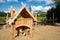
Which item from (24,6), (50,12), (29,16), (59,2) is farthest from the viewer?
(50,12)

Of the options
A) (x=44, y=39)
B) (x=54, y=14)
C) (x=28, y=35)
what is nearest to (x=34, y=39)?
(x=44, y=39)

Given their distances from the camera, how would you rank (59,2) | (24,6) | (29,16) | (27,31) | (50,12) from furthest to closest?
(50,12)
(59,2)
(27,31)
(29,16)
(24,6)

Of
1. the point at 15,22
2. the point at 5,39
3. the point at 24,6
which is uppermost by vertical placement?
the point at 24,6

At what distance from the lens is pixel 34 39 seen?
11117mm

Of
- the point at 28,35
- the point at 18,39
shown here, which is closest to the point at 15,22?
the point at 18,39

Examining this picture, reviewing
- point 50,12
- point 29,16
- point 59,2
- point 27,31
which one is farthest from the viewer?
point 50,12

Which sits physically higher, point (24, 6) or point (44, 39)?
point (24, 6)

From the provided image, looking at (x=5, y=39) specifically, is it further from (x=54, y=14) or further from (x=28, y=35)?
(x=54, y=14)

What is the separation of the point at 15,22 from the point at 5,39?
146cm

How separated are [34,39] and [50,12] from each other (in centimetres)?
1931

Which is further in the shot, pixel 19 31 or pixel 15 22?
pixel 19 31

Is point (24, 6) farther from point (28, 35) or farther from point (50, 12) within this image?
point (50, 12)

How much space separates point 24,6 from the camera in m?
11.0

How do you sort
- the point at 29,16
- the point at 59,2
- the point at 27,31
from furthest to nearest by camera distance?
1. the point at 59,2
2. the point at 27,31
3. the point at 29,16
